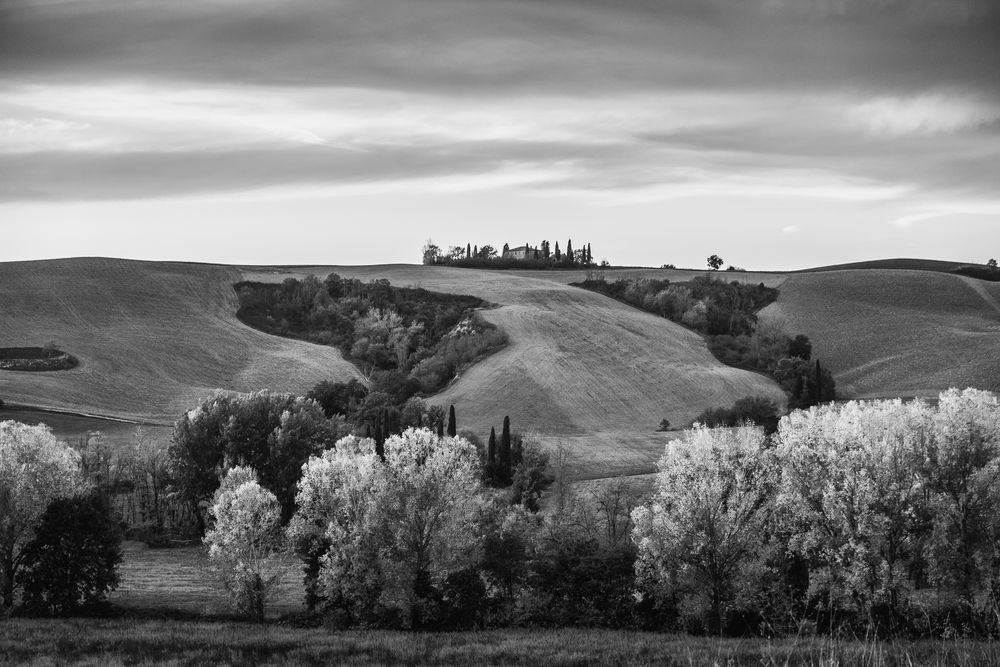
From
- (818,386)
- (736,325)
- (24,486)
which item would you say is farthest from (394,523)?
(736,325)

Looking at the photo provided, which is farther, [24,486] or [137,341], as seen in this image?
[137,341]

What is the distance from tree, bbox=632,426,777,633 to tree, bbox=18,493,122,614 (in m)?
29.5

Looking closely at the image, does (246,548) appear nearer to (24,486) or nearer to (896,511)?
(24,486)

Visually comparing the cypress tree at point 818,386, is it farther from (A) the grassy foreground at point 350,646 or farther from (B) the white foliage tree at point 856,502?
(A) the grassy foreground at point 350,646

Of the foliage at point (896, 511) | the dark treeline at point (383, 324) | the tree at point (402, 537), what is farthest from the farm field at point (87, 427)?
the foliage at point (896, 511)

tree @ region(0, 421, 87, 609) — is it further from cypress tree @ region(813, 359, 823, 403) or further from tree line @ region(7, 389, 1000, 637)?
cypress tree @ region(813, 359, 823, 403)

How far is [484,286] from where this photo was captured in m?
173

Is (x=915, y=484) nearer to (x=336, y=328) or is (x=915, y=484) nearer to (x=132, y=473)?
(x=132, y=473)

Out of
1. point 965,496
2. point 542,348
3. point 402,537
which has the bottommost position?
point 402,537

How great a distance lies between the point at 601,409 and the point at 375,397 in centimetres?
2513

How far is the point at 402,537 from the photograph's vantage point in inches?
2160

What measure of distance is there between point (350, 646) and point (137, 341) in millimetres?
98624

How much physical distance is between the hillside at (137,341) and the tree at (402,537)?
57815 millimetres

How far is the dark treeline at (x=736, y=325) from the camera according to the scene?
11919 cm
